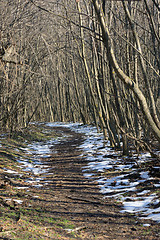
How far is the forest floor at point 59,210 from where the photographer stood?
3586mm

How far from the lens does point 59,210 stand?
464 cm

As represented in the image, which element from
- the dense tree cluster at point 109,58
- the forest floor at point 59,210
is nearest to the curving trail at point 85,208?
the forest floor at point 59,210

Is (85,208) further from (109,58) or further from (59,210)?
(109,58)

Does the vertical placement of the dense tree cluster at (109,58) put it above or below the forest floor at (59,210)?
A: above

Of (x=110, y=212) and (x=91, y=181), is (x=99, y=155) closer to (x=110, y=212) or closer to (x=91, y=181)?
(x=91, y=181)

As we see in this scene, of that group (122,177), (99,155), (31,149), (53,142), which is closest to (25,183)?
(122,177)

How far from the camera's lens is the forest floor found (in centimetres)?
359

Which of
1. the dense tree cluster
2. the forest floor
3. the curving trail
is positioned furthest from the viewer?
the dense tree cluster

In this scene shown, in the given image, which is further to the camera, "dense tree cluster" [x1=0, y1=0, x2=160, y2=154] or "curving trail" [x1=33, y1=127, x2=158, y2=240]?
"dense tree cluster" [x1=0, y1=0, x2=160, y2=154]

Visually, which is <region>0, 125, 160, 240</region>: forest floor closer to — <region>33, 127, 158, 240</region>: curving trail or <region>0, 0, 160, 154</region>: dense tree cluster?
<region>33, 127, 158, 240</region>: curving trail

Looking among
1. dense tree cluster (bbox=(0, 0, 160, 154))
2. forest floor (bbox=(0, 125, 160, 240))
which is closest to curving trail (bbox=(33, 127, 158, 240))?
forest floor (bbox=(0, 125, 160, 240))

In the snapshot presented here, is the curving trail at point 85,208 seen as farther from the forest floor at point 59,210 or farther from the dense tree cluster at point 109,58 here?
the dense tree cluster at point 109,58

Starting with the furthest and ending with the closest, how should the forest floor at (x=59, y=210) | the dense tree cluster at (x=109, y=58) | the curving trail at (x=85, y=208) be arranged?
the dense tree cluster at (x=109, y=58) < the curving trail at (x=85, y=208) < the forest floor at (x=59, y=210)

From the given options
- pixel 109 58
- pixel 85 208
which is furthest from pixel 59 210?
pixel 109 58
